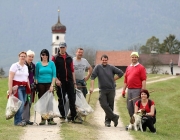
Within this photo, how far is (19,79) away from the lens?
553 inches

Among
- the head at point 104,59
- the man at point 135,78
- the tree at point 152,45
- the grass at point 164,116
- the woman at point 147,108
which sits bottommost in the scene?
the grass at point 164,116

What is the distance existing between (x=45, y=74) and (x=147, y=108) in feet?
8.80

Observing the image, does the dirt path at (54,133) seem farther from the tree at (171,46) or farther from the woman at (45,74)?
the tree at (171,46)

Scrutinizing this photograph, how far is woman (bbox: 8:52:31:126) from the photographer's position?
13930 millimetres

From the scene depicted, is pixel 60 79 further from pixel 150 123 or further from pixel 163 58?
pixel 163 58

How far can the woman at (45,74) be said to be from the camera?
46.4 feet

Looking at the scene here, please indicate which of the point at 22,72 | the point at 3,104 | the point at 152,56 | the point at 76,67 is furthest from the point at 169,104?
the point at 152,56

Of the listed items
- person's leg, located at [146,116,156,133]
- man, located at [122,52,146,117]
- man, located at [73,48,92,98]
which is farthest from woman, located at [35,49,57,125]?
person's leg, located at [146,116,156,133]

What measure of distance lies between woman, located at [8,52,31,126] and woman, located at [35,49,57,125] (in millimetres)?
319

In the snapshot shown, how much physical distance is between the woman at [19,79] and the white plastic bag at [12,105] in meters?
0.13

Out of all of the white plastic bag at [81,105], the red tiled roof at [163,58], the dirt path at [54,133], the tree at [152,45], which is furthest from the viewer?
the tree at [152,45]

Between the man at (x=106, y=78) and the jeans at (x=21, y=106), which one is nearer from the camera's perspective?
the jeans at (x=21, y=106)

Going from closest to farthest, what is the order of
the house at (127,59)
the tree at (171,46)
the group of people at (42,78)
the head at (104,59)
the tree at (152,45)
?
the group of people at (42,78), the head at (104,59), the house at (127,59), the tree at (171,46), the tree at (152,45)

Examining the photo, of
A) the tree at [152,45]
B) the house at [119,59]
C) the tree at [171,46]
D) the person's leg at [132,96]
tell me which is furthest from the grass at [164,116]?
the tree at [152,45]
